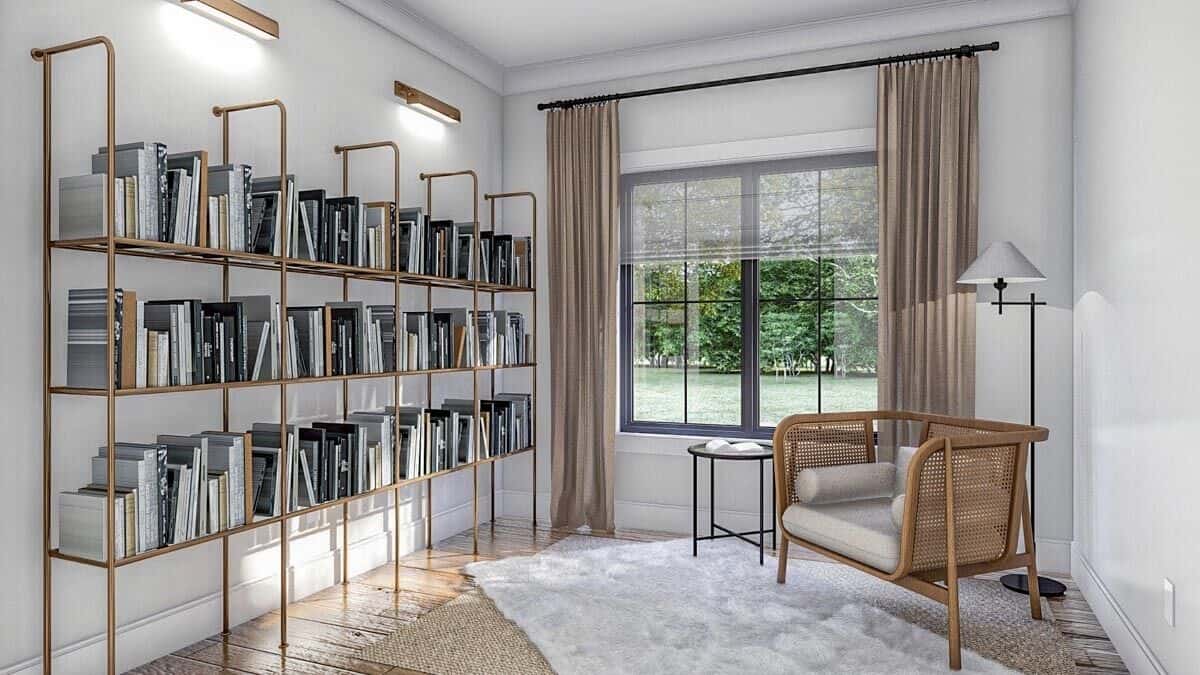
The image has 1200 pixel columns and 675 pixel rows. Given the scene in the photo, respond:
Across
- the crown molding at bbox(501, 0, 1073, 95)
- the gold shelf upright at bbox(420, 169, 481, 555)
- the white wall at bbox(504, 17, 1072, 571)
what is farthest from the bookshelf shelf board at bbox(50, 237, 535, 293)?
the white wall at bbox(504, 17, 1072, 571)

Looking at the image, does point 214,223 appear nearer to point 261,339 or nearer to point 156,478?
point 261,339

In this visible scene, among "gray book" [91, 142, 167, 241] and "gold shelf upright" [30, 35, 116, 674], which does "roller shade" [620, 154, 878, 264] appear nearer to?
"gray book" [91, 142, 167, 241]

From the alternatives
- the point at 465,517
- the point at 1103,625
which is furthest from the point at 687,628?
the point at 465,517

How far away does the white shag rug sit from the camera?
2.77 m

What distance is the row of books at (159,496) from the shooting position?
2.34 meters

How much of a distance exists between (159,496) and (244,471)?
12.8 inches

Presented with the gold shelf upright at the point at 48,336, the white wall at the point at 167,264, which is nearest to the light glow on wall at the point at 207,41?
the white wall at the point at 167,264

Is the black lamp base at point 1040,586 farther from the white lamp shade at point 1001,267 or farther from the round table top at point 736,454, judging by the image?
the white lamp shade at point 1001,267

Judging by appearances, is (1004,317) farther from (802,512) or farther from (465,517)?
(465,517)

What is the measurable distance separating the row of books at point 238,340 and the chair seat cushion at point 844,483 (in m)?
1.80

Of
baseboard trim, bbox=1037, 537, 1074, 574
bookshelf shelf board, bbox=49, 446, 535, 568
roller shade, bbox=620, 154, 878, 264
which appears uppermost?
roller shade, bbox=620, 154, 878, 264

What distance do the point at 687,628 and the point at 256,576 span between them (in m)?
1.80

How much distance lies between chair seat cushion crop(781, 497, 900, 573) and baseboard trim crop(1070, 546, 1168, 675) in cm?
80

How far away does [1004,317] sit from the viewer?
158 inches
